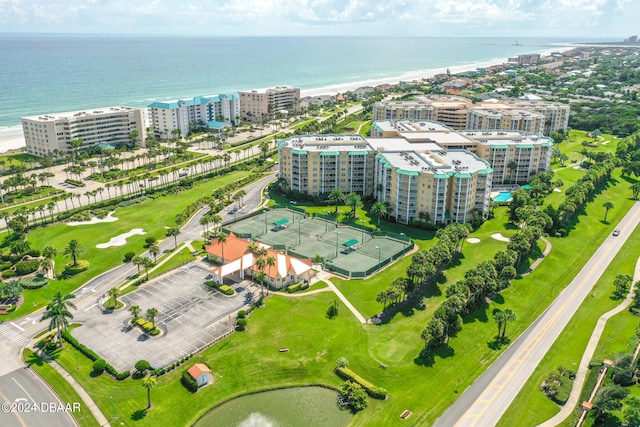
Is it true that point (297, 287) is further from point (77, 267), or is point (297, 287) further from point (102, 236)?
point (102, 236)

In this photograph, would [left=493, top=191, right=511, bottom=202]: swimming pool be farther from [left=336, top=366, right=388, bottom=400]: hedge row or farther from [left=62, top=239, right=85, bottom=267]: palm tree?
[left=62, top=239, right=85, bottom=267]: palm tree

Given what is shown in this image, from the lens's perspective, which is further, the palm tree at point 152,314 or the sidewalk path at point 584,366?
the palm tree at point 152,314

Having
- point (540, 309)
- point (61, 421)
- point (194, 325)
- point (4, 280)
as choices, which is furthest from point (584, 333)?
point (4, 280)

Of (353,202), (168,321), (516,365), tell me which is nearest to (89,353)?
(168,321)

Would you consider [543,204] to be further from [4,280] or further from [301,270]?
[4,280]

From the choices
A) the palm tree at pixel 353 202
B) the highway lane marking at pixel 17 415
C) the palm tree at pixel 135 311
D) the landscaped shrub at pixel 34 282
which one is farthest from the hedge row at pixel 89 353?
the palm tree at pixel 353 202

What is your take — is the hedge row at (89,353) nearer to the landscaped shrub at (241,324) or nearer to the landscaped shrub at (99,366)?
the landscaped shrub at (99,366)
